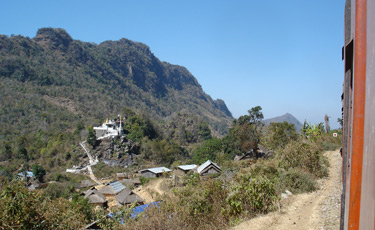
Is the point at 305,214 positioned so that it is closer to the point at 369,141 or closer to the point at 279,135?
the point at 369,141

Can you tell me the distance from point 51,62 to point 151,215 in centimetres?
9668

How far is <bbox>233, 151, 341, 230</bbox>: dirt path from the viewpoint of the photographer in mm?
4867

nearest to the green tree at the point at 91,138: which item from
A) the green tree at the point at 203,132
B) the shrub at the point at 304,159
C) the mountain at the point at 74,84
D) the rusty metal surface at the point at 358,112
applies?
the mountain at the point at 74,84

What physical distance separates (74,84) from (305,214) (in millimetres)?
85355

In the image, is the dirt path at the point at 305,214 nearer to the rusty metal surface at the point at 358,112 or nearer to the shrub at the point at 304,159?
the shrub at the point at 304,159

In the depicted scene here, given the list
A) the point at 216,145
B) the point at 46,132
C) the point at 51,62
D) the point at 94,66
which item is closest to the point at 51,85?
the point at 51,62

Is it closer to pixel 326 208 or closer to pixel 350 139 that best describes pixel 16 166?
pixel 326 208

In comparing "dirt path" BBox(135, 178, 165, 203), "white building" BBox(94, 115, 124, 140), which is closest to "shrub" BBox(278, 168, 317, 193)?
"dirt path" BBox(135, 178, 165, 203)

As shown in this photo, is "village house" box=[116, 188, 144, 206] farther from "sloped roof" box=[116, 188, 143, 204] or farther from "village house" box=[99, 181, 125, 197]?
"village house" box=[99, 181, 125, 197]

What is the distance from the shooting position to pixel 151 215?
555cm

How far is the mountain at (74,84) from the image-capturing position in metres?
54.9

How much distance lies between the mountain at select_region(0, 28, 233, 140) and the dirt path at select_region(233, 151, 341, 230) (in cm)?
5168

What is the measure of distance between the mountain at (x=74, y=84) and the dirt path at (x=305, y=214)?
51.7 meters

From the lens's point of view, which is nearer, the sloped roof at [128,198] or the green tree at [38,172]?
the sloped roof at [128,198]
